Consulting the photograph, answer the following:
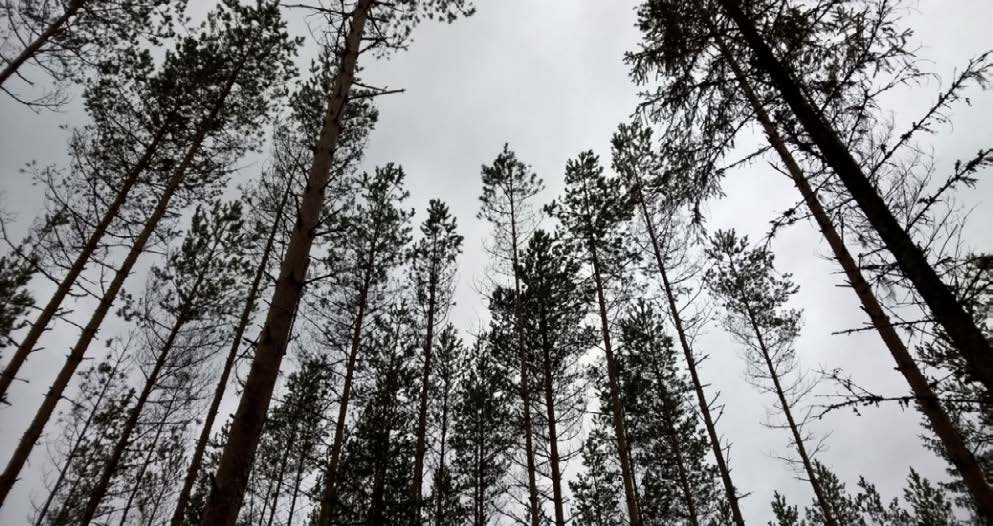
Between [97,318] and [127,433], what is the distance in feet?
13.4

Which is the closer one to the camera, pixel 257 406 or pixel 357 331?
pixel 257 406

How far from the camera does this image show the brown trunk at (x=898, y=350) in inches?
184

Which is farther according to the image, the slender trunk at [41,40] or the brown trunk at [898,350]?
the slender trunk at [41,40]

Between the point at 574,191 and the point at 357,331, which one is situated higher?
the point at 574,191

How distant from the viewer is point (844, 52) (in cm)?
468

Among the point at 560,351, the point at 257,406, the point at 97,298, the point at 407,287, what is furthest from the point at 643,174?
the point at 97,298

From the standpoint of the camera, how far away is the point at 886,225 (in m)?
3.42

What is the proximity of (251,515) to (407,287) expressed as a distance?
46.1 feet

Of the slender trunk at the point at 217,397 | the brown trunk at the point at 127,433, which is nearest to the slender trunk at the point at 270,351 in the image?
the slender trunk at the point at 217,397

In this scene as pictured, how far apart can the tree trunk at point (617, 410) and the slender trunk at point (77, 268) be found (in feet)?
36.2

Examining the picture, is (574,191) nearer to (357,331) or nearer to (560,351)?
(560,351)

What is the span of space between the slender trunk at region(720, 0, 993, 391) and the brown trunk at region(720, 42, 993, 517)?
317 mm

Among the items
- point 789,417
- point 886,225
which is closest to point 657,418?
point 789,417

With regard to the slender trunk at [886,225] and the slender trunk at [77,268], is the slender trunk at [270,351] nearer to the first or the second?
the slender trunk at [886,225]
